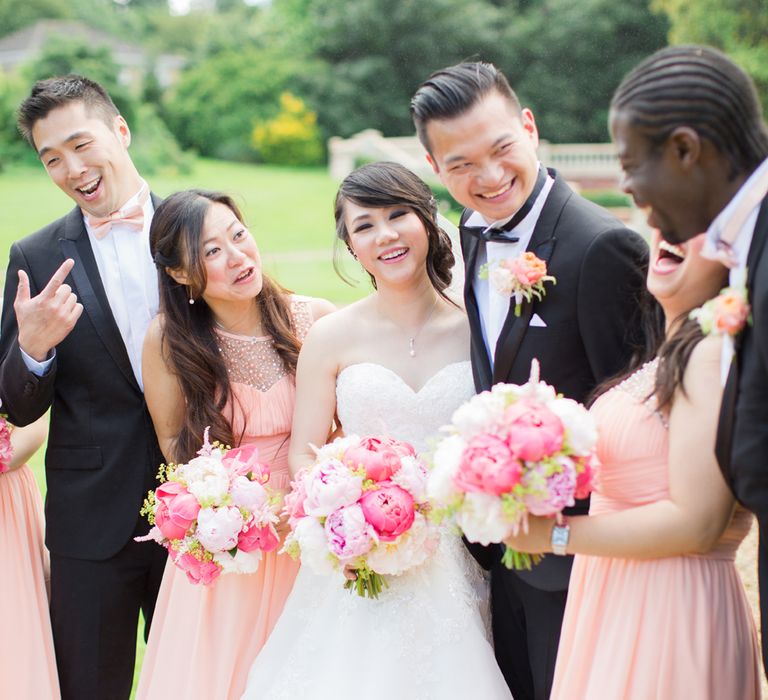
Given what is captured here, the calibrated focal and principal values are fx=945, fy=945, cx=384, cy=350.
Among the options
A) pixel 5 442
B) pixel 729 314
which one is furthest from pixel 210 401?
pixel 729 314

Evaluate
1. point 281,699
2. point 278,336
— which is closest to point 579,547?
point 281,699

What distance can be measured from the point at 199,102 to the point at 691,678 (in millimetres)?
35276

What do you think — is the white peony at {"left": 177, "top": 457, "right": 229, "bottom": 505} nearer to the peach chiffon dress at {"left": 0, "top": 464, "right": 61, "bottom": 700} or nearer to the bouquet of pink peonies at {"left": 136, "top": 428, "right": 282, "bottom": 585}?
the bouquet of pink peonies at {"left": 136, "top": 428, "right": 282, "bottom": 585}

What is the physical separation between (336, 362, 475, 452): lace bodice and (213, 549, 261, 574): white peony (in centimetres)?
61

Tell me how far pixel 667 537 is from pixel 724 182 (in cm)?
92

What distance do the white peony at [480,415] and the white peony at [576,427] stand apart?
0.14 metres

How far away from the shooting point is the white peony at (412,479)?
3.16m

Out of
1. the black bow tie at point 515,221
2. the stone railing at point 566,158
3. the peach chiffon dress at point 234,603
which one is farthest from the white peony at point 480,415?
the stone railing at point 566,158

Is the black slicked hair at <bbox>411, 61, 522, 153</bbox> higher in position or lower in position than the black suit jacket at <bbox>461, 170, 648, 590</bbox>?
higher

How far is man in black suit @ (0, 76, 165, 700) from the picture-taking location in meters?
4.04

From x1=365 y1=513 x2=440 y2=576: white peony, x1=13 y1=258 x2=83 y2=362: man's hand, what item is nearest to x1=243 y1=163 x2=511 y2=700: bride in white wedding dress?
x1=365 y1=513 x2=440 y2=576: white peony

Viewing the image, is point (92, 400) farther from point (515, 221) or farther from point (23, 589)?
point (515, 221)

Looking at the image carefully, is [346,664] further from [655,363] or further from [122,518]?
[655,363]

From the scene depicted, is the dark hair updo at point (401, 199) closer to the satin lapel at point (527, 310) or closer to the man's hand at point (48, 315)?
the satin lapel at point (527, 310)
